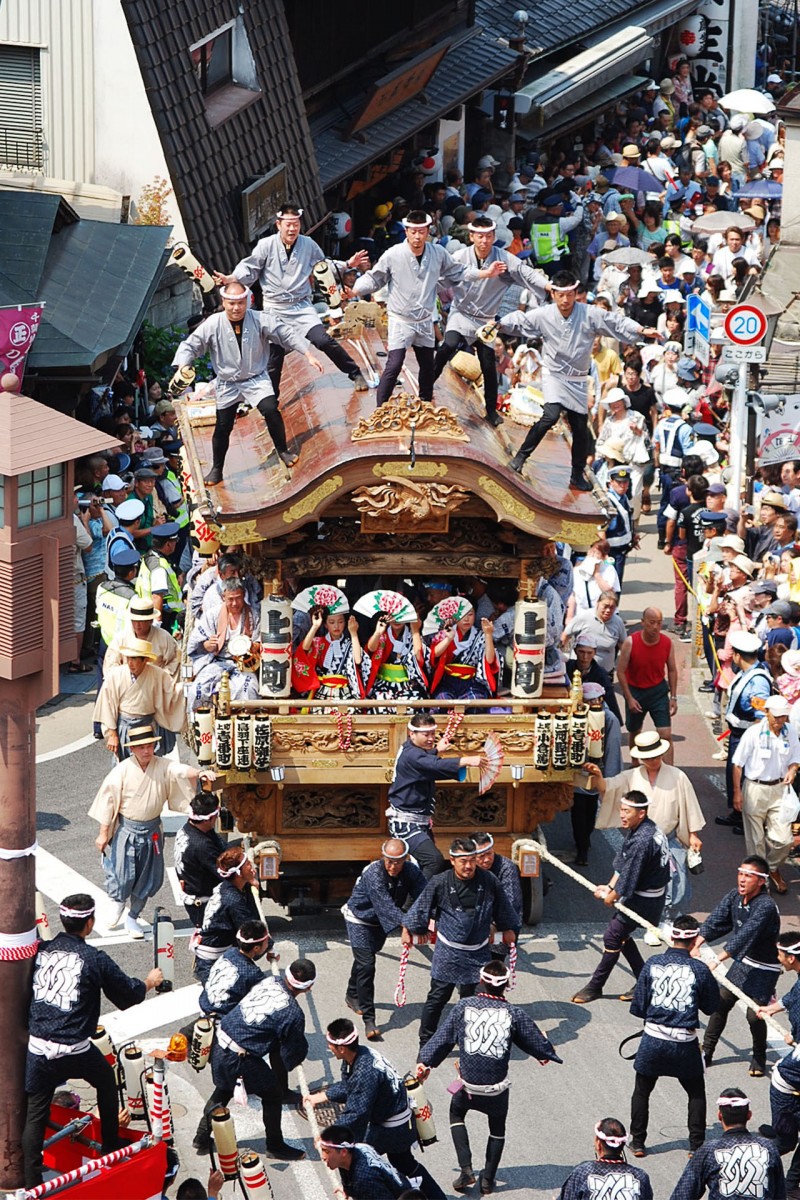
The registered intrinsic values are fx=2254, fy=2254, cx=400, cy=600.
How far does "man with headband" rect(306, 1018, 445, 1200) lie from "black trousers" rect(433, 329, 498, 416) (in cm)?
654

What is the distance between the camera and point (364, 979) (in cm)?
1467

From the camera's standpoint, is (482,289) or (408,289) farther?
(482,289)

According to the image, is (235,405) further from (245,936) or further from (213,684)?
(245,936)

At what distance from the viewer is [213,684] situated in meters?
16.5

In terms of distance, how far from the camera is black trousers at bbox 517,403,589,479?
16.6 m

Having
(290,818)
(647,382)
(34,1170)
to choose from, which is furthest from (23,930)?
(647,382)

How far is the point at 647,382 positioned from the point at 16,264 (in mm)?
8069

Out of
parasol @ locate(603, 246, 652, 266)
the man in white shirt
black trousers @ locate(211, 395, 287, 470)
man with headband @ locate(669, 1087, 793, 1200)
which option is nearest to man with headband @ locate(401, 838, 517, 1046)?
man with headband @ locate(669, 1087, 793, 1200)

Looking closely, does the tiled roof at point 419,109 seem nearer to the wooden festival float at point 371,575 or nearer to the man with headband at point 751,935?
the wooden festival float at point 371,575

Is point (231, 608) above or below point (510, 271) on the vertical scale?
below

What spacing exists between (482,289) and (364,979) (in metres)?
5.64

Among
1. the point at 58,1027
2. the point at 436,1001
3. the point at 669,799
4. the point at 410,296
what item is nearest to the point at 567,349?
the point at 410,296

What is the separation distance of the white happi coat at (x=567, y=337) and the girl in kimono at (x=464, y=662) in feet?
5.80

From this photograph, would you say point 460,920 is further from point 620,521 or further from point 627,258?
point 627,258
